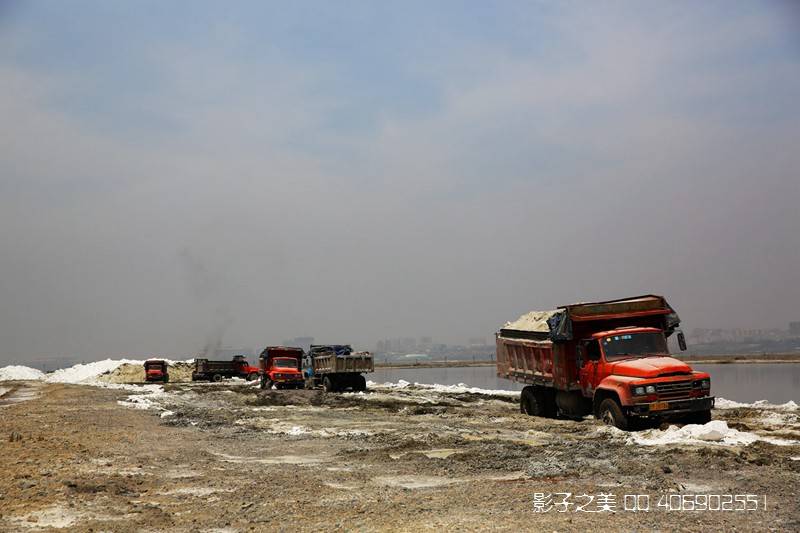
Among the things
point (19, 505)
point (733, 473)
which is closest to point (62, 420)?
point (19, 505)

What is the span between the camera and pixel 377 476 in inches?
442

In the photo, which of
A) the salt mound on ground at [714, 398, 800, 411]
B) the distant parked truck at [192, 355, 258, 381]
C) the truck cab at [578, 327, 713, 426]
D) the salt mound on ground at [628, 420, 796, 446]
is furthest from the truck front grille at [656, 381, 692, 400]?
the distant parked truck at [192, 355, 258, 381]

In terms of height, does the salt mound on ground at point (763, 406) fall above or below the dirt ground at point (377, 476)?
below

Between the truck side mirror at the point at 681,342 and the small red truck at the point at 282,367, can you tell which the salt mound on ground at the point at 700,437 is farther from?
the small red truck at the point at 282,367

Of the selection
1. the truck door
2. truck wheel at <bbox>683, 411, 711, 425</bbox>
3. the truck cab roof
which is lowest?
truck wheel at <bbox>683, 411, 711, 425</bbox>

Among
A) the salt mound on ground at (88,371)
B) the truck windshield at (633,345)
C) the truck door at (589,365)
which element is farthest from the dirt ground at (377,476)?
the salt mound on ground at (88,371)

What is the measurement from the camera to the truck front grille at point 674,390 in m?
15.1

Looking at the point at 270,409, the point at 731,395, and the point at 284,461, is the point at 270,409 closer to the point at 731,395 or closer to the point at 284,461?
the point at 284,461

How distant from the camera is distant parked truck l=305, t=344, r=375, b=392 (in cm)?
3772

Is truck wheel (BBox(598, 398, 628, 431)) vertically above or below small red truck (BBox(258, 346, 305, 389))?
below

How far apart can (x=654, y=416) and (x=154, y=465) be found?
34.4 ft

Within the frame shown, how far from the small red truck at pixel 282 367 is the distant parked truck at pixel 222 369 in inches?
685

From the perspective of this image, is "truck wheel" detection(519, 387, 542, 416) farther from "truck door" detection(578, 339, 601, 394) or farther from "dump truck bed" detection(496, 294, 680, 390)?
"truck door" detection(578, 339, 601, 394)

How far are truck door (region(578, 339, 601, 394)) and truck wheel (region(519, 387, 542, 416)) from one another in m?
2.85
